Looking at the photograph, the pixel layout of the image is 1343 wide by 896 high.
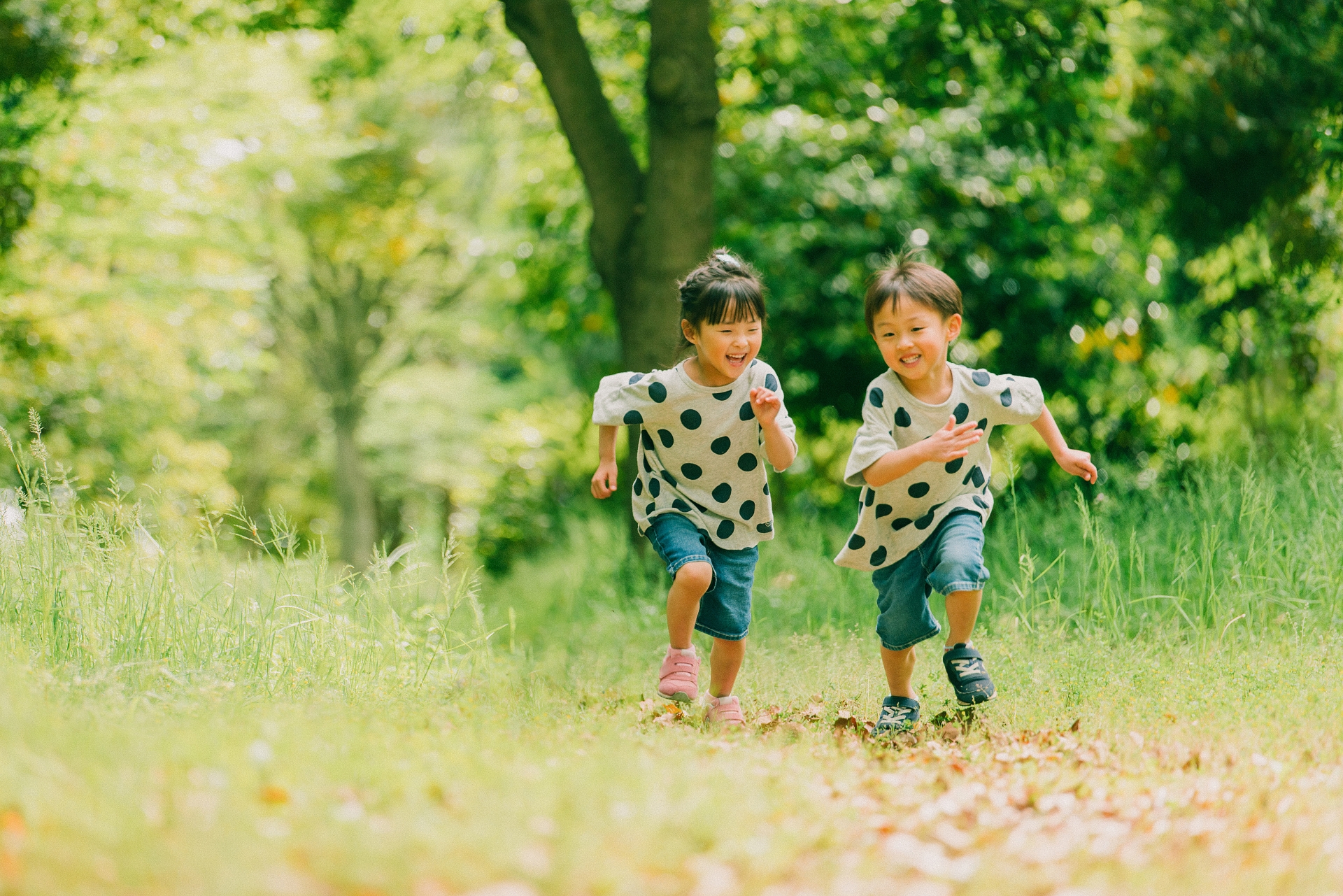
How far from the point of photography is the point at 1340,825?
239cm

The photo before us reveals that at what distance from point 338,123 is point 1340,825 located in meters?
15.4

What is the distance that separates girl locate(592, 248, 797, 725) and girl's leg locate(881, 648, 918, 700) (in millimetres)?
510

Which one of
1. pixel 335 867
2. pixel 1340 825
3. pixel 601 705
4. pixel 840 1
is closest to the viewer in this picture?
pixel 335 867

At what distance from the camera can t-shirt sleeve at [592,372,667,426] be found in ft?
12.5

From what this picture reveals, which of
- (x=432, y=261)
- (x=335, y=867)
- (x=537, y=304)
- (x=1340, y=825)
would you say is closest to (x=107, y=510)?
(x=335, y=867)

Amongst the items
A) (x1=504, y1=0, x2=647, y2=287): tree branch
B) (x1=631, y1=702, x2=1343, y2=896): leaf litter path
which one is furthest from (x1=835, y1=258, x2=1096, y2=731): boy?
(x1=504, y1=0, x2=647, y2=287): tree branch

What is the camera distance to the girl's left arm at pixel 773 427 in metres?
3.62

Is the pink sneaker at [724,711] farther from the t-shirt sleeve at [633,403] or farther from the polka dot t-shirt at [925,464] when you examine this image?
the t-shirt sleeve at [633,403]

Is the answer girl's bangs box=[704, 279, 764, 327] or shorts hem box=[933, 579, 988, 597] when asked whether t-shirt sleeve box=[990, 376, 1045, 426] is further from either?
girl's bangs box=[704, 279, 764, 327]

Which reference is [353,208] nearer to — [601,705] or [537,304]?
[537,304]

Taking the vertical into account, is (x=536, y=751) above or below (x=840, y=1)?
below

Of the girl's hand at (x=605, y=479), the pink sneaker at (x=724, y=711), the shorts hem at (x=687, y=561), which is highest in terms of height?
the girl's hand at (x=605, y=479)

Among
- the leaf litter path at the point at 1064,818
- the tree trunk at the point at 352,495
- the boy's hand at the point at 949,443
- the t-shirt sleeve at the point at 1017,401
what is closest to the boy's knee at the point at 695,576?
the leaf litter path at the point at 1064,818

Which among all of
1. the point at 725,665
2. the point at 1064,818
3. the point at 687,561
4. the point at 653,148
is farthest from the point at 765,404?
the point at 653,148
